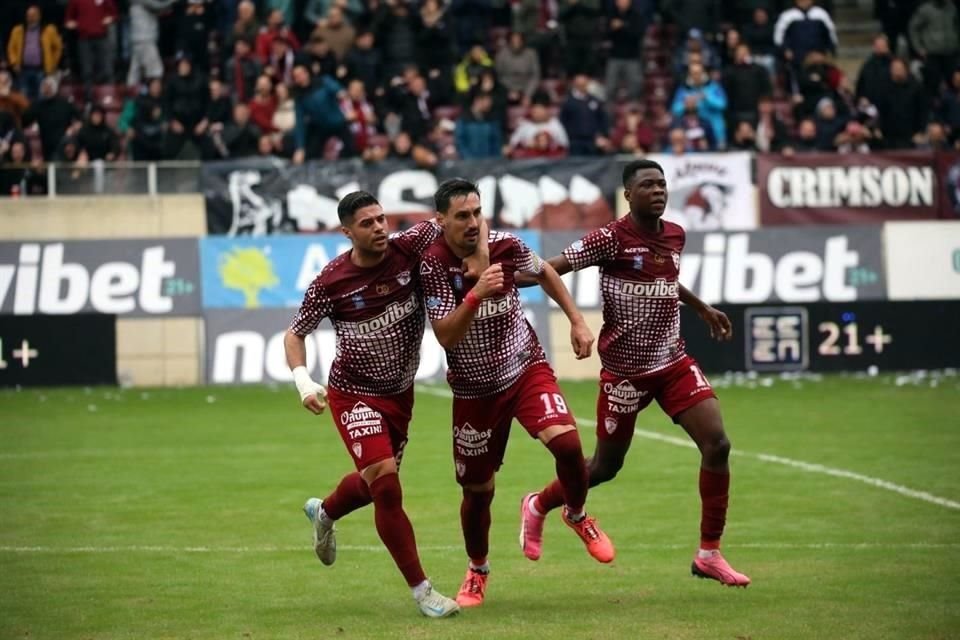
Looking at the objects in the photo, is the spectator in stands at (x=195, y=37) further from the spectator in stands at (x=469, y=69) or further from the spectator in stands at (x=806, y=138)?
the spectator in stands at (x=806, y=138)

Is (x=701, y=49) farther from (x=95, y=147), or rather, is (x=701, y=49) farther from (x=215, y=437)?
(x=215, y=437)

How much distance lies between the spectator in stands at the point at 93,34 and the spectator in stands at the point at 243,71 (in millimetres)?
2350

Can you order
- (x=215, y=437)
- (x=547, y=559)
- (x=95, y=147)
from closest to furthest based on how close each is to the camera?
(x=547, y=559) → (x=215, y=437) → (x=95, y=147)

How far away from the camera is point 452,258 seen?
32.2ft

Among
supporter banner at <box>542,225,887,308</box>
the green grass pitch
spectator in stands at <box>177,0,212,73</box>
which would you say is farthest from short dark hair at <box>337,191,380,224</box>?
spectator in stands at <box>177,0,212,73</box>

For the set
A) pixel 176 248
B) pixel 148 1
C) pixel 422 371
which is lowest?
pixel 422 371

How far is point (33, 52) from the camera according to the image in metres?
28.6

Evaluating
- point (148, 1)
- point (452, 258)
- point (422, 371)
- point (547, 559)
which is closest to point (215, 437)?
point (422, 371)

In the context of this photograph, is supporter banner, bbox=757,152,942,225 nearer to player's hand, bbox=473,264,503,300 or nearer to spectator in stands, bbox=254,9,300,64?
spectator in stands, bbox=254,9,300,64

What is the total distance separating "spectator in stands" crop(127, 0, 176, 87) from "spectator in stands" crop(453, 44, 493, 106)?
5.07 meters

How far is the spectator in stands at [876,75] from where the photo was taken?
27.5m

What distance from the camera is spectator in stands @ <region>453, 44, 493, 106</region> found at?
27.6 metres

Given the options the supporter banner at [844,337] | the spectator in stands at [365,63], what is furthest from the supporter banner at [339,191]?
the spectator in stands at [365,63]

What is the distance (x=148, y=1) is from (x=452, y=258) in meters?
20.4
